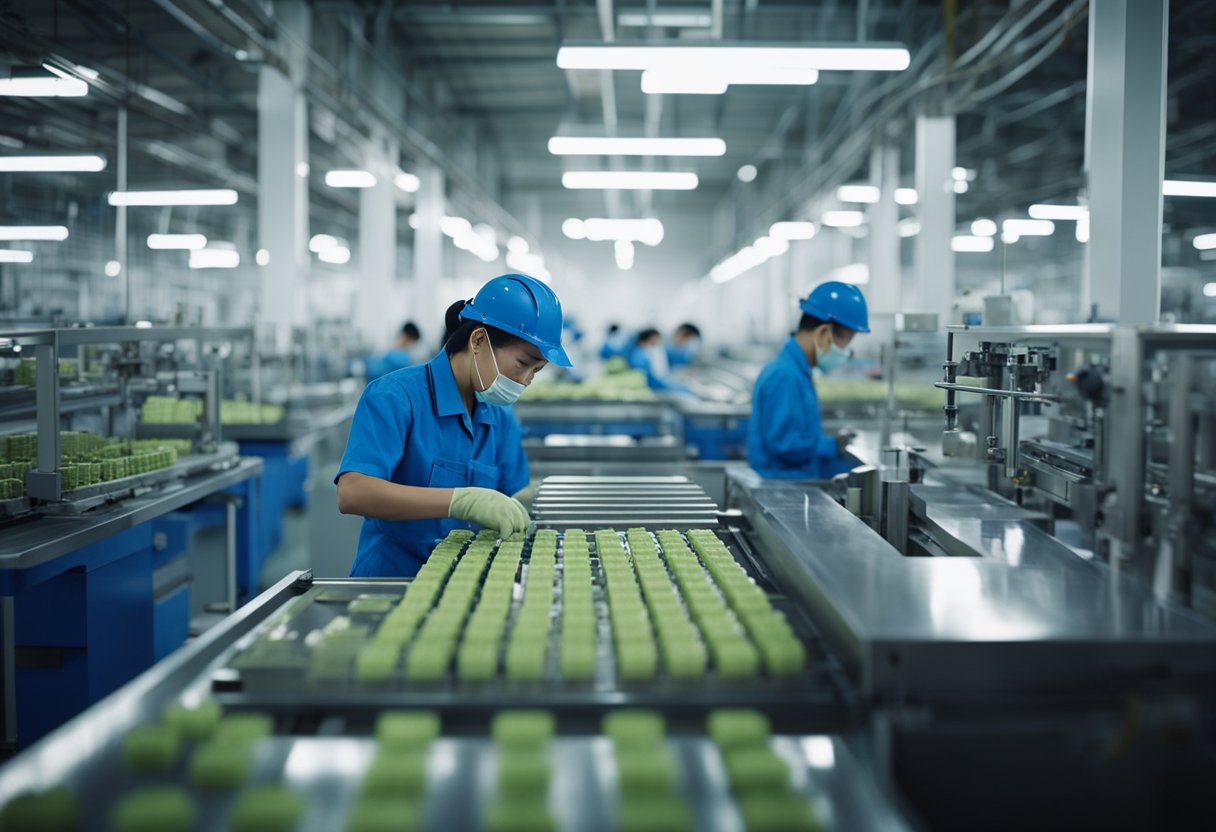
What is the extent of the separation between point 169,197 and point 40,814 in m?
6.82

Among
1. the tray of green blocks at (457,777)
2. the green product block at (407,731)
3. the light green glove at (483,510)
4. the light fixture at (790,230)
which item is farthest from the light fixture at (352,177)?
the green product block at (407,731)

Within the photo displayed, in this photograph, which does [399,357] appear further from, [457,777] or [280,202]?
[457,777]

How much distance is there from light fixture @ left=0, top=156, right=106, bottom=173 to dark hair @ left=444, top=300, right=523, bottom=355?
3390 mm

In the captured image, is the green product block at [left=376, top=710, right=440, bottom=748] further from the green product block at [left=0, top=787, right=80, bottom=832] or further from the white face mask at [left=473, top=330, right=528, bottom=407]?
the white face mask at [left=473, top=330, right=528, bottom=407]

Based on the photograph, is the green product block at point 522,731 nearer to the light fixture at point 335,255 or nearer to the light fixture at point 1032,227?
the light fixture at point 1032,227

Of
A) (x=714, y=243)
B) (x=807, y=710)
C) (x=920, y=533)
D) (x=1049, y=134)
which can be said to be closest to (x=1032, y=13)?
(x=920, y=533)

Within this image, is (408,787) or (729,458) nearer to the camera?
(408,787)

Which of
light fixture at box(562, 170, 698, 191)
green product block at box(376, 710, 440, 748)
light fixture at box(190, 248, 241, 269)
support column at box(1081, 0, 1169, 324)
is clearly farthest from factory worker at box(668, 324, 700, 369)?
green product block at box(376, 710, 440, 748)

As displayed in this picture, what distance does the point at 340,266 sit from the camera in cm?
1401

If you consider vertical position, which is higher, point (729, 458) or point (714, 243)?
point (714, 243)

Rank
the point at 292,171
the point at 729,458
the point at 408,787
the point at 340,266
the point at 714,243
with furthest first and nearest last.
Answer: the point at 714,243, the point at 340,266, the point at 729,458, the point at 292,171, the point at 408,787

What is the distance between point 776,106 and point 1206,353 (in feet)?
39.3

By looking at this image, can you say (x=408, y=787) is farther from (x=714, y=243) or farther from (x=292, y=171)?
(x=714, y=243)

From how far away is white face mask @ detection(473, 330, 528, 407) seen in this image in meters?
2.46
